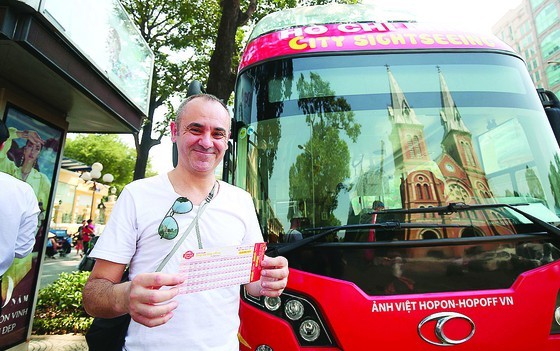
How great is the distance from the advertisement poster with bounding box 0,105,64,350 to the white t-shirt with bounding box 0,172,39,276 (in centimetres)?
192

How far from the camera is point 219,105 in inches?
61.9

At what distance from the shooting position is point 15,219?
244 cm

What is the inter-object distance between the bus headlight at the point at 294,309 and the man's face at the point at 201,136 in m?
1.01

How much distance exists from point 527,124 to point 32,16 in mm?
3884

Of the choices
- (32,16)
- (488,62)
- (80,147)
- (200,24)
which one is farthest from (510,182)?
(80,147)

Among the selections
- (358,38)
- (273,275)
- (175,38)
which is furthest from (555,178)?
(175,38)

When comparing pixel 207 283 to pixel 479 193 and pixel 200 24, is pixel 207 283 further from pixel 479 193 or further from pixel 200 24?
pixel 200 24

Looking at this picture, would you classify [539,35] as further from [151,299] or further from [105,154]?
[151,299]

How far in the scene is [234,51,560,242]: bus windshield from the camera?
229 cm

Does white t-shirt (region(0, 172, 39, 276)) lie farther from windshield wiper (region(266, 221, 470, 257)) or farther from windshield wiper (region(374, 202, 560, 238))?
windshield wiper (region(374, 202, 560, 238))

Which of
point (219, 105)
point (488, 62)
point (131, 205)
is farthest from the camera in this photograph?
point (488, 62)

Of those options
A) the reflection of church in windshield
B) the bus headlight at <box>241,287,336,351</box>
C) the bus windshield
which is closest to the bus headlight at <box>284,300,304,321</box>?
the bus headlight at <box>241,287,336,351</box>

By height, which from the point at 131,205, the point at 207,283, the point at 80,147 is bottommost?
the point at 207,283

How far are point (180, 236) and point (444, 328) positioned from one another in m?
1.50
